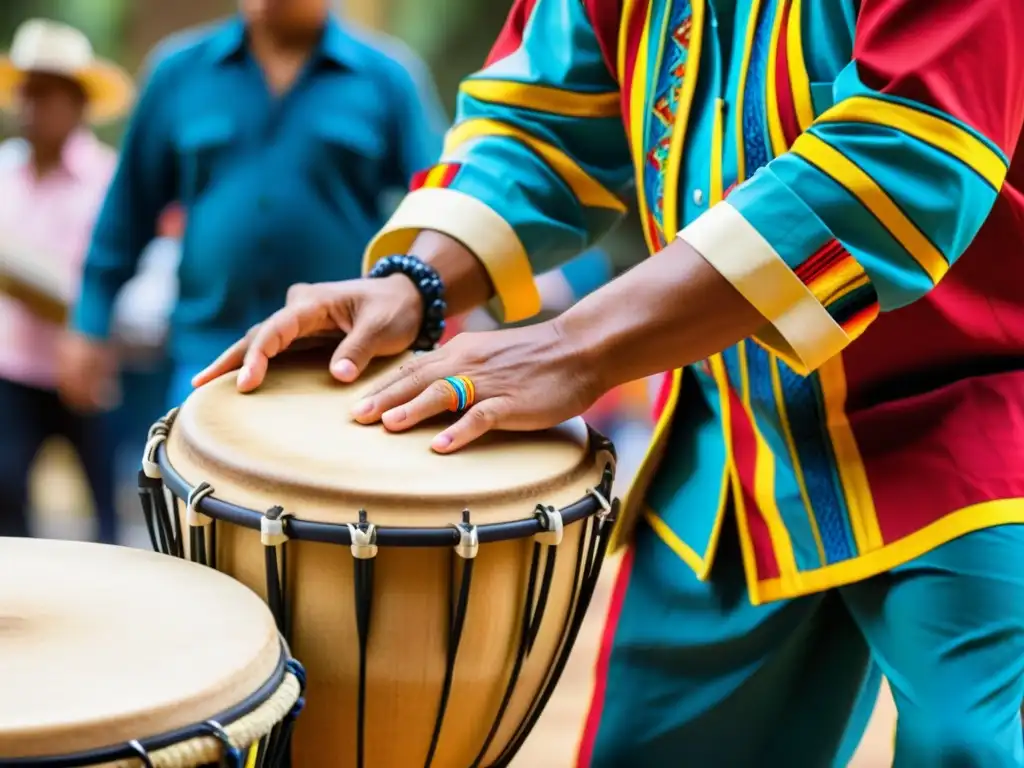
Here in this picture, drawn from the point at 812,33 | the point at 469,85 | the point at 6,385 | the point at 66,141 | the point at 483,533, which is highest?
the point at 812,33

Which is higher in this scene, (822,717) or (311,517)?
(311,517)

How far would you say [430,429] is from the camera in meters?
1.14

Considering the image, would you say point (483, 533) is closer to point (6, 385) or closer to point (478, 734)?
point (478, 734)

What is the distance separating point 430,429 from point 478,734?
0.27 metres

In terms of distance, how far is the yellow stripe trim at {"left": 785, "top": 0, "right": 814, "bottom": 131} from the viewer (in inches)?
45.0

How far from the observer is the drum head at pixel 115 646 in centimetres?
79

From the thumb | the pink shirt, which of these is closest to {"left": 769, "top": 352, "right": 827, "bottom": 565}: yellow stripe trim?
the thumb

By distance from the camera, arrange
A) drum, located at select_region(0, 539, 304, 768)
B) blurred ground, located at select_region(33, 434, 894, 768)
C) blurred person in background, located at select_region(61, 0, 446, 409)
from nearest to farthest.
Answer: drum, located at select_region(0, 539, 304, 768) < blurred ground, located at select_region(33, 434, 894, 768) < blurred person in background, located at select_region(61, 0, 446, 409)

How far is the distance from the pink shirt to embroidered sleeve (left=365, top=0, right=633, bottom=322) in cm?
183

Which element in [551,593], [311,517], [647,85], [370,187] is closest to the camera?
[311,517]

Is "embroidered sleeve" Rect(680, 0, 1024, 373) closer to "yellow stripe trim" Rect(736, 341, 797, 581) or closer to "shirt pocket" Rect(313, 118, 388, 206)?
"yellow stripe trim" Rect(736, 341, 797, 581)

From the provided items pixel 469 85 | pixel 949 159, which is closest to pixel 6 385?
pixel 469 85

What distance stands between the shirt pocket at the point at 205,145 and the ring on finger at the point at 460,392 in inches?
64.0

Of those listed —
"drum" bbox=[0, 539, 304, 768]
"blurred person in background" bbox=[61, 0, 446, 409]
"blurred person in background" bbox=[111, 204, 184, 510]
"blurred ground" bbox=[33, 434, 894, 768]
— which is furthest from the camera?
"blurred person in background" bbox=[111, 204, 184, 510]
